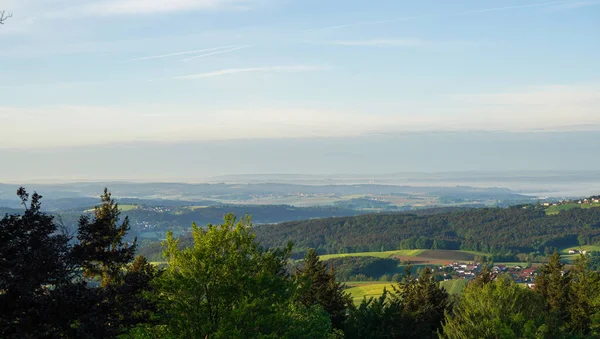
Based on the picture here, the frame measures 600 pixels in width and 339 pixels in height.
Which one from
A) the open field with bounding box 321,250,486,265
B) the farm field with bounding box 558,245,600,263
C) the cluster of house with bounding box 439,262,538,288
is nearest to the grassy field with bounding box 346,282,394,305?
the cluster of house with bounding box 439,262,538,288

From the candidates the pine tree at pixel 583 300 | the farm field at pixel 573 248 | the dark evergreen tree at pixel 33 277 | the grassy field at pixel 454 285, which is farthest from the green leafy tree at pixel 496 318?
the farm field at pixel 573 248

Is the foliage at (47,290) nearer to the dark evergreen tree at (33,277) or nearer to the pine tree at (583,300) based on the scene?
the dark evergreen tree at (33,277)

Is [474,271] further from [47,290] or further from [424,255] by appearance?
[47,290]

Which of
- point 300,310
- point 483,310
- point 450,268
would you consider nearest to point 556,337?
point 483,310

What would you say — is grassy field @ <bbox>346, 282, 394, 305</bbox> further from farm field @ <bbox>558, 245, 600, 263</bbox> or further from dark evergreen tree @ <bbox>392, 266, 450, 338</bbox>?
farm field @ <bbox>558, 245, 600, 263</bbox>

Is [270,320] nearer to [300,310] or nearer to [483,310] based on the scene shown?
[300,310]
